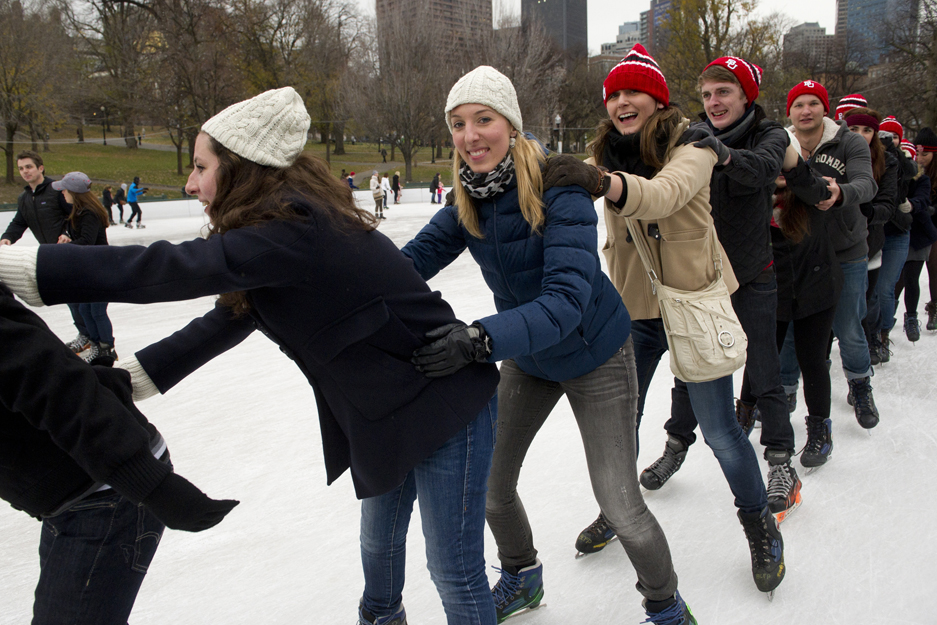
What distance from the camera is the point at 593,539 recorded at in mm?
2363

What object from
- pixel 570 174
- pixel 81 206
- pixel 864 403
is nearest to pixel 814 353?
pixel 864 403

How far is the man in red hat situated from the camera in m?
3.08

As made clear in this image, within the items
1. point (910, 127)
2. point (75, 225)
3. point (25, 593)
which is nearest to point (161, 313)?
point (75, 225)

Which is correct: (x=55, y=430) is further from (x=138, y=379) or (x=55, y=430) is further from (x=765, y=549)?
(x=765, y=549)

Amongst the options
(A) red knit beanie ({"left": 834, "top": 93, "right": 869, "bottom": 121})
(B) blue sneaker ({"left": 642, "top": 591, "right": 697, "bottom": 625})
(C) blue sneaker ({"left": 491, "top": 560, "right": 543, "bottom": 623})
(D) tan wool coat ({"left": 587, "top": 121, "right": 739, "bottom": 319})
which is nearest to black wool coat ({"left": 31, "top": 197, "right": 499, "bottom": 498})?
(D) tan wool coat ({"left": 587, "top": 121, "right": 739, "bottom": 319})

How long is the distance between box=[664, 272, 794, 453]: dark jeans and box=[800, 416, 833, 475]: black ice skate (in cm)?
44

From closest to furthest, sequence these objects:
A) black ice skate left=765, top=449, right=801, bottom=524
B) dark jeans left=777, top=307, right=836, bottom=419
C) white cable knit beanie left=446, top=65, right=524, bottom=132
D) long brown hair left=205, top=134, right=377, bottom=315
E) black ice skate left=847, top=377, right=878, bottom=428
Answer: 1. long brown hair left=205, top=134, right=377, bottom=315
2. white cable knit beanie left=446, top=65, right=524, bottom=132
3. black ice skate left=765, top=449, right=801, bottom=524
4. dark jeans left=777, top=307, right=836, bottom=419
5. black ice skate left=847, top=377, right=878, bottom=428

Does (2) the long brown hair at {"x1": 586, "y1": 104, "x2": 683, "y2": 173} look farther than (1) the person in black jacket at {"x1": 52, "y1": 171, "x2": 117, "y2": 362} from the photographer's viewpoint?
No

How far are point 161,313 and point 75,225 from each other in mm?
1458

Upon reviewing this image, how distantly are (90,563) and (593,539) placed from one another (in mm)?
1659

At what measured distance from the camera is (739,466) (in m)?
2.13

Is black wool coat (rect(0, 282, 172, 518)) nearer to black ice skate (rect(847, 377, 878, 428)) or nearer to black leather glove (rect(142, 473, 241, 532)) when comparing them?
black leather glove (rect(142, 473, 241, 532))

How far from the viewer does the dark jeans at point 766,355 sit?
246 cm

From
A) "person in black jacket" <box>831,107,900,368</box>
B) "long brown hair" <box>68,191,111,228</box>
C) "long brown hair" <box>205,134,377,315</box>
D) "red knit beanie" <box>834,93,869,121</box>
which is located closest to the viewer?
"long brown hair" <box>205,134,377,315</box>
